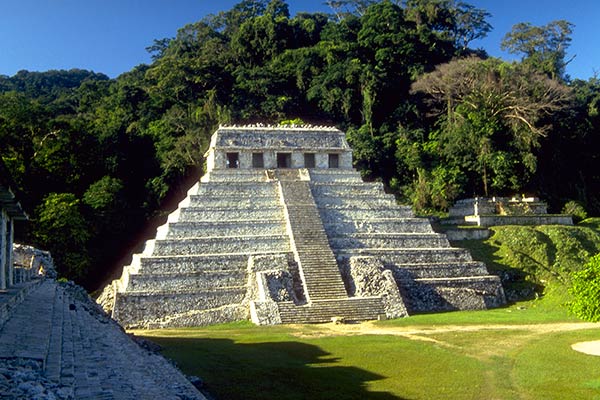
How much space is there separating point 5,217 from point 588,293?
15466mm

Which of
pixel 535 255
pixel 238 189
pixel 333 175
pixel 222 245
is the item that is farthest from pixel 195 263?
pixel 535 255

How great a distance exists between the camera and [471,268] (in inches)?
1077

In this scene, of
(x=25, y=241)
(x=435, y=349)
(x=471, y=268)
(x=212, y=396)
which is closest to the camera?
(x=212, y=396)

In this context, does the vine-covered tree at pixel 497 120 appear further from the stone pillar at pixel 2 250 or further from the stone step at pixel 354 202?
the stone pillar at pixel 2 250

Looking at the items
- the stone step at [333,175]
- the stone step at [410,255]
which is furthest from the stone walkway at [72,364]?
the stone step at [333,175]

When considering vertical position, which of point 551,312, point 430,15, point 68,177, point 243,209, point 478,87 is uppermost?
point 430,15

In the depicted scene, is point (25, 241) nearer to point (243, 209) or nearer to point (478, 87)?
point (243, 209)

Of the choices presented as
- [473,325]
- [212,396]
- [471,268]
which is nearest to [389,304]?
[473,325]

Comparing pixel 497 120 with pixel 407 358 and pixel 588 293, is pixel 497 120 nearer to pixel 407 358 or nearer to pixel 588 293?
pixel 588 293

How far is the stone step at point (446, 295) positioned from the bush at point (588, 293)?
8853 mm

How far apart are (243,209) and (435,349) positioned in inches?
524

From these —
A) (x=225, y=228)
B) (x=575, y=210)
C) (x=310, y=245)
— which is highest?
(x=575, y=210)

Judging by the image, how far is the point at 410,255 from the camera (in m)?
26.9

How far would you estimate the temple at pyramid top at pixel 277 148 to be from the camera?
30906 mm
